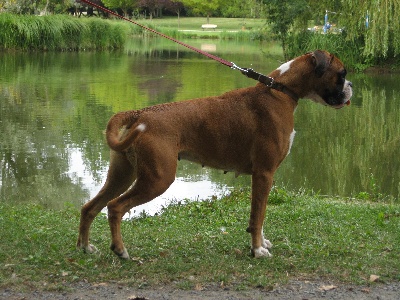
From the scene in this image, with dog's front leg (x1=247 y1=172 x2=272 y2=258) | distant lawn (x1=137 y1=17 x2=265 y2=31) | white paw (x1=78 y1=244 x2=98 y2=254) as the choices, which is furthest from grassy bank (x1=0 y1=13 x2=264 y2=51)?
white paw (x1=78 y1=244 x2=98 y2=254)

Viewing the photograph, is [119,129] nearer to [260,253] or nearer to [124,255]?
[124,255]

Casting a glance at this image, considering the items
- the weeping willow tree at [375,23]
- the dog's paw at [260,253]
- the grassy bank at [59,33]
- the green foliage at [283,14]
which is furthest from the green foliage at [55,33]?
the dog's paw at [260,253]

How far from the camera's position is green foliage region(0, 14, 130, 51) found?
38281 mm

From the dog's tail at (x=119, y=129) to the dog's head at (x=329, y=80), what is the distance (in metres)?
1.76

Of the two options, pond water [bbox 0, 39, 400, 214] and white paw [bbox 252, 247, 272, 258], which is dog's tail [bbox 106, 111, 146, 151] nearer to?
white paw [bbox 252, 247, 272, 258]

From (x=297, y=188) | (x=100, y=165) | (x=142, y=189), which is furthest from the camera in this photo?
(x=100, y=165)

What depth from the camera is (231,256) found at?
6.02 metres

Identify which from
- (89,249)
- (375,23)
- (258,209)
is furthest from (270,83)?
(375,23)

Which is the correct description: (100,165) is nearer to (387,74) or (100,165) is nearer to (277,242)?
(277,242)

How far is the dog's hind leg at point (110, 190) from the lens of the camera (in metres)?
5.88

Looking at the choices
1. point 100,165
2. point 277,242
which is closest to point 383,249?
point 277,242

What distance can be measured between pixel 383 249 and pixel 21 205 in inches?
206

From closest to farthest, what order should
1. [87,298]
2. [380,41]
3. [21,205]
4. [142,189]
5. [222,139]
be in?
[87,298], [142,189], [222,139], [21,205], [380,41]

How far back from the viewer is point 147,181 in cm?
559
